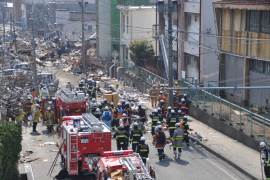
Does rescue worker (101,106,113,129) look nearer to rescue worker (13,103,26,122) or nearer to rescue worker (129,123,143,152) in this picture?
rescue worker (13,103,26,122)

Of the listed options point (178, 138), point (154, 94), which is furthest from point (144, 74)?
point (178, 138)

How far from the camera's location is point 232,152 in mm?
21438

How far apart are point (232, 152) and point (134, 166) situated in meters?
8.24

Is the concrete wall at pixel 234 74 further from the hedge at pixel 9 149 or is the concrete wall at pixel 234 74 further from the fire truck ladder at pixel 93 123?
the hedge at pixel 9 149

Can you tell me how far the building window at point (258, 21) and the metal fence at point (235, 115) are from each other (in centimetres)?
409

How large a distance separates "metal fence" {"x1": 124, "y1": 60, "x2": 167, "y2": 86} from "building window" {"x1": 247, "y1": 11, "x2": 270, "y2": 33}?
30.8 ft

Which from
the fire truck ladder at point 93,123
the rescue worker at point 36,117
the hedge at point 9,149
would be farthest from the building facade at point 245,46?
the hedge at point 9,149

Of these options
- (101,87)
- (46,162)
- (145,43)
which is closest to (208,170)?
(46,162)

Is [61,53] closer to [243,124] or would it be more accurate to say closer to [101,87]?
[101,87]

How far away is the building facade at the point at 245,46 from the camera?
26172 mm

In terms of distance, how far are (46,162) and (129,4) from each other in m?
34.9

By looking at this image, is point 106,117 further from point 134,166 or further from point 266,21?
point 134,166

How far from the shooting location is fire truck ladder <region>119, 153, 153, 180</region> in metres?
13.8

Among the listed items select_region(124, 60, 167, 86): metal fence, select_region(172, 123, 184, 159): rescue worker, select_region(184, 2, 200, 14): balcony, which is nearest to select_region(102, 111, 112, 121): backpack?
select_region(172, 123, 184, 159): rescue worker
